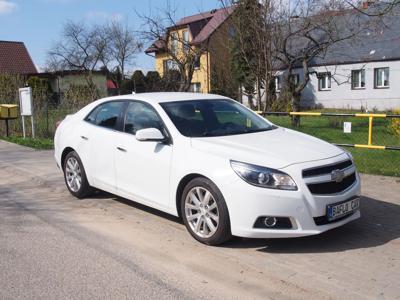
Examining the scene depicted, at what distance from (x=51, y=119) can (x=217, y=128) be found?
13508 millimetres

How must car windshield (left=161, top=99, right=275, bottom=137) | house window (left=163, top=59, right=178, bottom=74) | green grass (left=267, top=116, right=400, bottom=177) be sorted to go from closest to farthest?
car windshield (left=161, top=99, right=275, bottom=137) → green grass (left=267, top=116, right=400, bottom=177) → house window (left=163, top=59, right=178, bottom=74)

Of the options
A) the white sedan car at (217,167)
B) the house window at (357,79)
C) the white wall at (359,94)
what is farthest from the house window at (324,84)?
the white sedan car at (217,167)

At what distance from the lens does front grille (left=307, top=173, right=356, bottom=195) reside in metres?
4.94

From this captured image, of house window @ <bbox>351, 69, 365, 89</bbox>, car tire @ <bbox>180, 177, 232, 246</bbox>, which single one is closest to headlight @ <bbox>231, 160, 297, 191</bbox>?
car tire @ <bbox>180, 177, 232, 246</bbox>

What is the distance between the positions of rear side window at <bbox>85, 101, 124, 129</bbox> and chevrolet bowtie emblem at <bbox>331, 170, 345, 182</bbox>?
9.93ft

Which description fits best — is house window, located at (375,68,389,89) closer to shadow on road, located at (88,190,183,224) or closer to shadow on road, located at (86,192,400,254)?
shadow on road, located at (88,190,183,224)

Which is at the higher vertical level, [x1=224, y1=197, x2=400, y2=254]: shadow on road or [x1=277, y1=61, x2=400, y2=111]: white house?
[x1=277, y1=61, x2=400, y2=111]: white house

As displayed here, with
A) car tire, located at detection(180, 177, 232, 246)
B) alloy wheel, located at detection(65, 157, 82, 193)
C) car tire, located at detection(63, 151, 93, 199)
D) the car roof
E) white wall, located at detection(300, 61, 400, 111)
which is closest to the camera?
car tire, located at detection(180, 177, 232, 246)

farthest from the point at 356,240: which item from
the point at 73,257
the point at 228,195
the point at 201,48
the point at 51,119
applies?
the point at 201,48

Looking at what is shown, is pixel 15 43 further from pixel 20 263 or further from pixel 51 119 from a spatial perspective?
pixel 20 263

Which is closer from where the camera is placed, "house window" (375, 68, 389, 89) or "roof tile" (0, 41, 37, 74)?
"house window" (375, 68, 389, 89)

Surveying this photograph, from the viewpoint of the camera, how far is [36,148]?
1403 cm

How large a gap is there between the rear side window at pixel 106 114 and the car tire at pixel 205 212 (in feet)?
6.17

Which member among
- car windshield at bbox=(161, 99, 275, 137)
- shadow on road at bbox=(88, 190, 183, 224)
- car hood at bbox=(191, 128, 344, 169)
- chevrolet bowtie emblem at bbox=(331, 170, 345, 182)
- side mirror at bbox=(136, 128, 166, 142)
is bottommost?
shadow on road at bbox=(88, 190, 183, 224)
